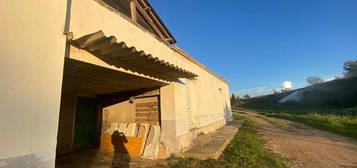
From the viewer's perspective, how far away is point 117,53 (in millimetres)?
2715

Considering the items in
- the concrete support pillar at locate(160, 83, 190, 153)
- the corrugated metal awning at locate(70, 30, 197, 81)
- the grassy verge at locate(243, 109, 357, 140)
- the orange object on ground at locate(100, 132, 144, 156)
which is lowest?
the grassy verge at locate(243, 109, 357, 140)

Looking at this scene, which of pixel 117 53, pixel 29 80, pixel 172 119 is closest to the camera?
pixel 29 80

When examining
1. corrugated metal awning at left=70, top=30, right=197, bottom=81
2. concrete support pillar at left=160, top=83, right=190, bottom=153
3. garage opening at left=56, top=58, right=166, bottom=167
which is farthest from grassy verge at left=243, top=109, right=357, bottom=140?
corrugated metal awning at left=70, top=30, right=197, bottom=81

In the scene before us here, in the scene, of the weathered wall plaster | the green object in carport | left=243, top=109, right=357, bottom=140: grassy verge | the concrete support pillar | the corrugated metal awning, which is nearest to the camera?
the weathered wall plaster

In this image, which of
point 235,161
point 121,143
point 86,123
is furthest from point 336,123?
point 86,123

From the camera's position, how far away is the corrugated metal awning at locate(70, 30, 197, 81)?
2.24 meters

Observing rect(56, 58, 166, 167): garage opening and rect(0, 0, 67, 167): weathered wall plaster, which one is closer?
rect(0, 0, 67, 167): weathered wall plaster

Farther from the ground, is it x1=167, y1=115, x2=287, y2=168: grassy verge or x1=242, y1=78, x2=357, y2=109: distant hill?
x1=242, y1=78, x2=357, y2=109: distant hill

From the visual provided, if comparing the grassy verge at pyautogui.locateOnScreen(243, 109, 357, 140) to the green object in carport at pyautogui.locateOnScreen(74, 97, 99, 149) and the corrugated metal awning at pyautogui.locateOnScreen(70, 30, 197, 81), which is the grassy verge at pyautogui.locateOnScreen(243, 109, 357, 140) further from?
the green object in carport at pyautogui.locateOnScreen(74, 97, 99, 149)

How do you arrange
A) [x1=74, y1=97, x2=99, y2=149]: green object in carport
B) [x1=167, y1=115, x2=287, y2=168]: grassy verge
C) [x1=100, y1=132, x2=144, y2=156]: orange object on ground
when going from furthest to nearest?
[x1=74, y1=97, x2=99, y2=149]: green object in carport, [x1=100, y1=132, x2=144, y2=156]: orange object on ground, [x1=167, y1=115, x2=287, y2=168]: grassy verge

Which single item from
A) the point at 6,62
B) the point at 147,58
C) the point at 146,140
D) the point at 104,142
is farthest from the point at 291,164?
the point at 6,62

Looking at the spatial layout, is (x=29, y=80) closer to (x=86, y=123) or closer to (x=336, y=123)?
(x=86, y=123)

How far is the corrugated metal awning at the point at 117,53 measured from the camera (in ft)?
7.34

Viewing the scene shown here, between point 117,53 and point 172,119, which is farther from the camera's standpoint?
point 172,119
